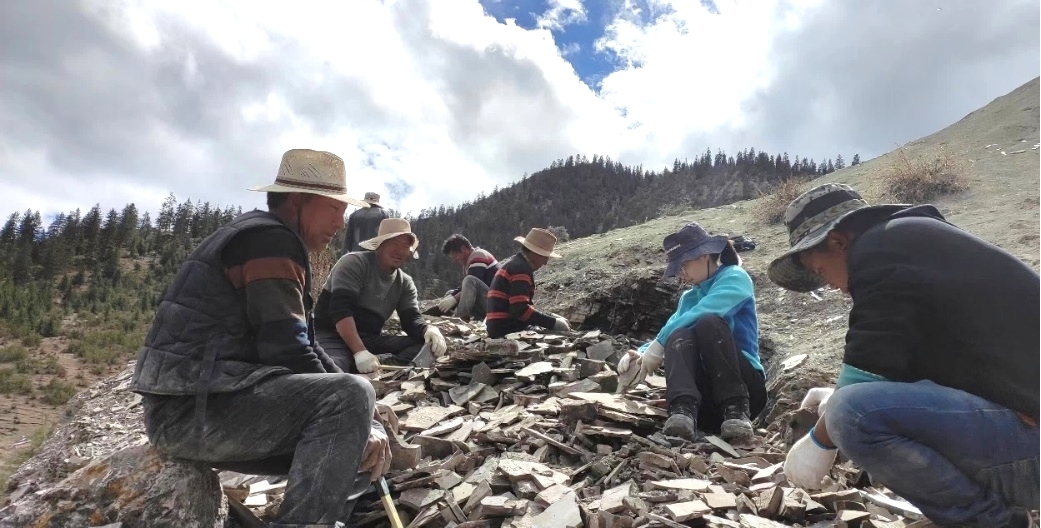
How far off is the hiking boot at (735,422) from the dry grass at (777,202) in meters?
7.16

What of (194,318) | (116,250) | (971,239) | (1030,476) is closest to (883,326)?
(971,239)

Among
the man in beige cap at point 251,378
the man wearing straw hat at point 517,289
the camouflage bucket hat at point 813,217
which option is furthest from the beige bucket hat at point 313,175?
the man wearing straw hat at point 517,289

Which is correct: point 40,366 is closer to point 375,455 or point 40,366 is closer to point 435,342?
point 435,342

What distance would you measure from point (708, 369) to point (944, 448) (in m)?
1.89

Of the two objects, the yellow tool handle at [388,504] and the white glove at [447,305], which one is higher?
the white glove at [447,305]

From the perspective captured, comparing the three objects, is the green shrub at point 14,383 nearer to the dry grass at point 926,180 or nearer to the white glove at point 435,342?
the white glove at point 435,342

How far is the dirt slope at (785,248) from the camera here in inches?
218

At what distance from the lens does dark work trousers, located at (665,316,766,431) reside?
3646 millimetres

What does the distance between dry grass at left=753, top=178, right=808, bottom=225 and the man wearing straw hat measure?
18.4 feet

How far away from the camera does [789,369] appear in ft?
14.5

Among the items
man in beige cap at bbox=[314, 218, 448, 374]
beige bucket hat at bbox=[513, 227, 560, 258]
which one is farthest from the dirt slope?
man in beige cap at bbox=[314, 218, 448, 374]

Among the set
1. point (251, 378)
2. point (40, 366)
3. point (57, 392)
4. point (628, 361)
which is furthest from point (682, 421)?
point (40, 366)

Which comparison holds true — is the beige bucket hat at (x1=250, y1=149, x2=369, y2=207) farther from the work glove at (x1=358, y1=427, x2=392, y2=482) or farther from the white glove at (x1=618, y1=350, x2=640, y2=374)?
the white glove at (x1=618, y1=350, x2=640, y2=374)

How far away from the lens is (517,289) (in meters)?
6.17
